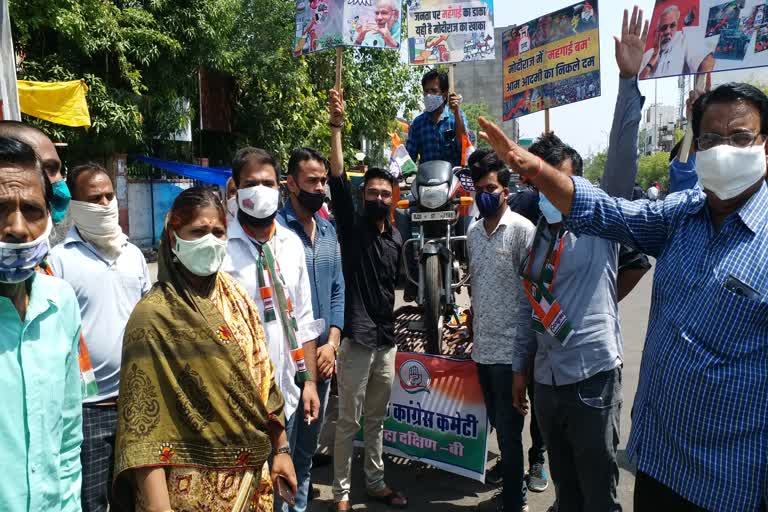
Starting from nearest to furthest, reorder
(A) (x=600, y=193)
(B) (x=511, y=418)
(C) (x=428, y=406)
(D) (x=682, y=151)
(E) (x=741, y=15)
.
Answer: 1. (A) (x=600, y=193)
2. (D) (x=682, y=151)
3. (B) (x=511, y=418)
4. (E) (x=741, y=15)
5. (C) (x=428, y=406)

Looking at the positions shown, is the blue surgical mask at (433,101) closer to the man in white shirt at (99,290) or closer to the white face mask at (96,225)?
the man in white shirt at (99,290)

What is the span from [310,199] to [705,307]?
211 centimetres

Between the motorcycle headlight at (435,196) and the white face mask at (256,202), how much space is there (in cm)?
251

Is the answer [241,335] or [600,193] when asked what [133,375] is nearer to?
[241,335]

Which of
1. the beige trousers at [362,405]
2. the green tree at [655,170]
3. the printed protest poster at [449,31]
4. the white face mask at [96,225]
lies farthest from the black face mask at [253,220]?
the green tree at [655,170]

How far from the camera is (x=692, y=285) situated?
2.01 m

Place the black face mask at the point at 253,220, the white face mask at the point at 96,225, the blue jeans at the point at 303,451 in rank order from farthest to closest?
1. the blue jeans at the point at 303,451
2. the black face mask at the point at 253,220
3. the white face mask at the point at 96,225

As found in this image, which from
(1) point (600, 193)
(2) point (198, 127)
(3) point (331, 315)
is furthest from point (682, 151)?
(2) point (198, 127)

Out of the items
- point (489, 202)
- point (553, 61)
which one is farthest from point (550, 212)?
point (553, 61)

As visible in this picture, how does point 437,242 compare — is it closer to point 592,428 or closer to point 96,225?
point 592,428

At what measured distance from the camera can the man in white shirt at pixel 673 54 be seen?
3.93 metres

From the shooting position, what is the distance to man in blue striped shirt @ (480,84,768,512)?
189 cm

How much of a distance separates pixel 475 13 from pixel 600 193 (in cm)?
420

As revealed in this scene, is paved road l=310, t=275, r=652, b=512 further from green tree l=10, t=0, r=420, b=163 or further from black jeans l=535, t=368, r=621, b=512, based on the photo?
green tree l=10, t=0, r=420, b=163
